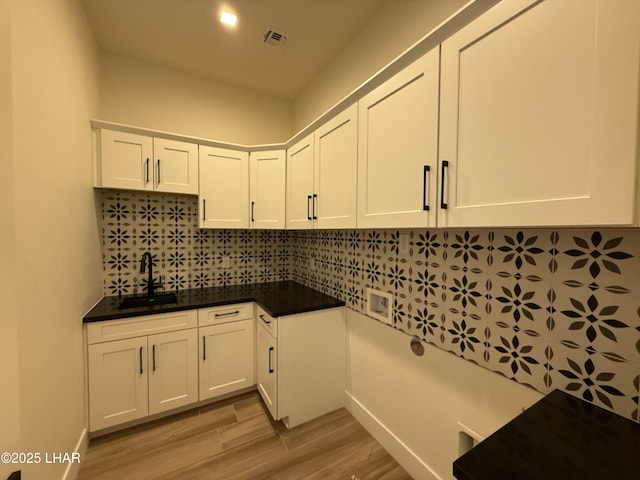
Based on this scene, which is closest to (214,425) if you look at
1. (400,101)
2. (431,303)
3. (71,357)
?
(71,357)

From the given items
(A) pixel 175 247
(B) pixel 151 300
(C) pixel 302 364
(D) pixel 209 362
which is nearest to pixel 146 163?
(A) pixel 175 247

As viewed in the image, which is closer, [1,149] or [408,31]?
[1,149]

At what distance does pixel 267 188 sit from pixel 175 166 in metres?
0.79

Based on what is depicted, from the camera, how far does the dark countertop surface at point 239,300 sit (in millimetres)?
1832

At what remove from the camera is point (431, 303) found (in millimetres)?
1419

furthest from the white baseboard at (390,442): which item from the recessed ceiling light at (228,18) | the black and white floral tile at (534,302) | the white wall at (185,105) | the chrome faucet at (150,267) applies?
the recessed ceiling light at (228,18)

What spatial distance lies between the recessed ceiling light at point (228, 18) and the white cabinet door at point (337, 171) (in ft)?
3.29

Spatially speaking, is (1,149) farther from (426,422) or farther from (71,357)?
(426,422)

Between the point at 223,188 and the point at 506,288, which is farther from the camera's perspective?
the point at 223,188

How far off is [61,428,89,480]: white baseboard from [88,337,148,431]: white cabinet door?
0.08 m

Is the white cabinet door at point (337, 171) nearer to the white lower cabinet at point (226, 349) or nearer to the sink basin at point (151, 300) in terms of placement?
the white lower cabinet at point (226, 349)

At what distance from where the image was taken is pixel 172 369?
1.97 m

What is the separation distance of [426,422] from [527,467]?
91 cm

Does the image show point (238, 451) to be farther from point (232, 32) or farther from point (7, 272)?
point (232, 32)
